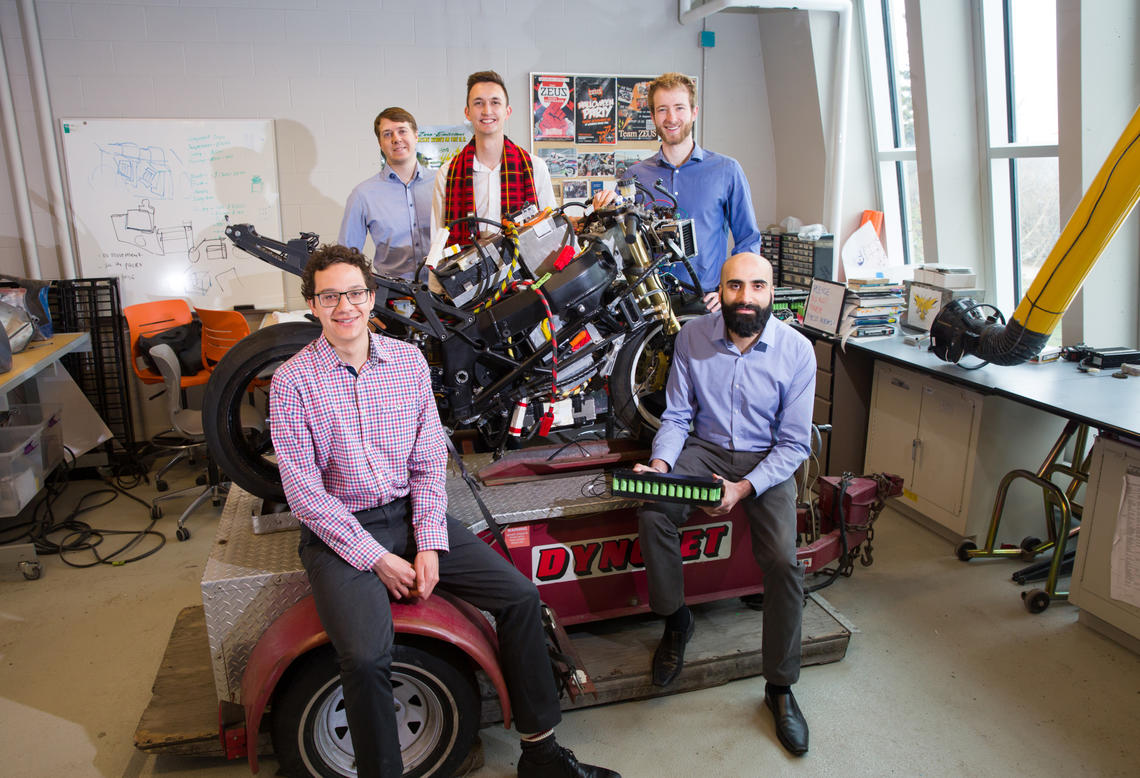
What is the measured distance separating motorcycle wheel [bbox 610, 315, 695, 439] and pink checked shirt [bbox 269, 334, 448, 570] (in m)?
1.05

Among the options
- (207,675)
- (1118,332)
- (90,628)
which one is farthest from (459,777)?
(1118,332)

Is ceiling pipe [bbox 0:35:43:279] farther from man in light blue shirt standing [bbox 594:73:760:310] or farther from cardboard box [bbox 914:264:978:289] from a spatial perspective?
cardboard box [bbox 914:264:978:289]

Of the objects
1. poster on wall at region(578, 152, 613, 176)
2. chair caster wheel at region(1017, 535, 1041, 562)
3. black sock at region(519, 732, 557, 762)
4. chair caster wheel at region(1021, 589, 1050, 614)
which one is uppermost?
poster on wall at region(578, 152, 613, 176)

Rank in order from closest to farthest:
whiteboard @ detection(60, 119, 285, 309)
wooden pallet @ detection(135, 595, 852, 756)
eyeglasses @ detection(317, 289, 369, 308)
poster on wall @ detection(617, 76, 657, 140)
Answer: eyeglasses @ detection(317, 289, 369, 308)
wooden pallet @ detection(135, 595, 852, 756)
whiteboard @ detection(60, 119, 285, 309)
poster on wall @ detection(617, 76, 657, 140)

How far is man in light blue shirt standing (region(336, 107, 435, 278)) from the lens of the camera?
363 centimetres

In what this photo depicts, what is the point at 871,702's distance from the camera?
2.55 meters

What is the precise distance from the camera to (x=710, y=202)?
11.1 ft

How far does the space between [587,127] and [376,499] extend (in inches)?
148

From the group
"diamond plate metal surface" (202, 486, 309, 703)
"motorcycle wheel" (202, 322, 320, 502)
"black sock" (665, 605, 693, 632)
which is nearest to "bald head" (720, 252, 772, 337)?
"black sock" (665, 605, 693, 632)

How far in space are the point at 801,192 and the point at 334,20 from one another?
3.21 metres

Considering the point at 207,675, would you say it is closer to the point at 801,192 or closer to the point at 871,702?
the point at 871,702

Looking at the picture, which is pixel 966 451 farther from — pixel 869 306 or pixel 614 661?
pixel 614 661

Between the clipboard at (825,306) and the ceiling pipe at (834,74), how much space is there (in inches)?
38.6

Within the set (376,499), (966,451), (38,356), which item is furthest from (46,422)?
(966,451)
